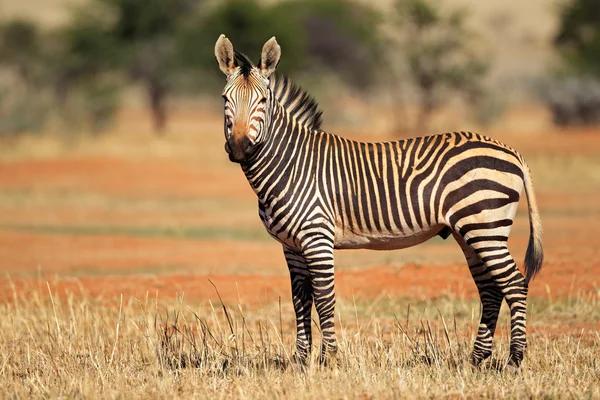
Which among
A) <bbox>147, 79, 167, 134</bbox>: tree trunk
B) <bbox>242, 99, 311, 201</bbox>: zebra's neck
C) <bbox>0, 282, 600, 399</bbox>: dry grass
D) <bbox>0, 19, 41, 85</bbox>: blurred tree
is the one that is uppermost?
<bbox>0, 19, 41, 85</bbox>: blurred tree

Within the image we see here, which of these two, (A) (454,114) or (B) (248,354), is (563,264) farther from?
(A) (454,114)

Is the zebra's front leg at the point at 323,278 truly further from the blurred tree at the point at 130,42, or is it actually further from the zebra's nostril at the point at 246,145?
the blurred tree at the point at 130,42

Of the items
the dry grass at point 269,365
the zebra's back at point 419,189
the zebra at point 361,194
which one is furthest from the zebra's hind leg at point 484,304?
the zebra's back at point 419,189

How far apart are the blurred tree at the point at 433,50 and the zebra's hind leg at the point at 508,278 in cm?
3035

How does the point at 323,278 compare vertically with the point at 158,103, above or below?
below

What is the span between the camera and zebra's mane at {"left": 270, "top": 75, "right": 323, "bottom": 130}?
26.6 ft

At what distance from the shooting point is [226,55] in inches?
303

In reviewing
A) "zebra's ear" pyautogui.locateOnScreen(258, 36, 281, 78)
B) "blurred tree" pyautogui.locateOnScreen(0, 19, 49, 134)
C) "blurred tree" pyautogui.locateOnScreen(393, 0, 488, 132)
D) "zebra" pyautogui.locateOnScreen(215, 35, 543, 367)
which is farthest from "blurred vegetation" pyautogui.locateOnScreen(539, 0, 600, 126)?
"zebra's ear" pyautogui.locateOnScreen(258, 36, 281, 78)

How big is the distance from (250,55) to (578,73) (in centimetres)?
1433

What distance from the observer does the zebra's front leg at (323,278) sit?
7483mm

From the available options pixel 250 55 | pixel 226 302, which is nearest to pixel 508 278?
pixel 226 302

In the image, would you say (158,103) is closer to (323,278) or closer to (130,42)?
(130,42)

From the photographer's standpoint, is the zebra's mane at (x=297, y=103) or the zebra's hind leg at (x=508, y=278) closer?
the zebra's hind leg at (x=508, y=278)

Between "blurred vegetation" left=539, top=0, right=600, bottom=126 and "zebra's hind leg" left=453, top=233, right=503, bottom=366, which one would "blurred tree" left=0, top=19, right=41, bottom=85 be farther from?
"zebra's hind leg" left=453, top=233, right=503, bottom=366
